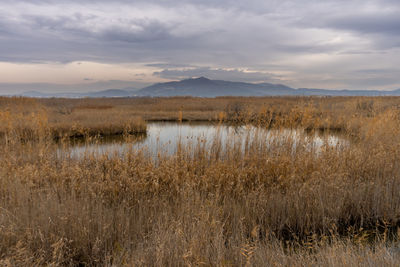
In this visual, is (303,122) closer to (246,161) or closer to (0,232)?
(246,161)

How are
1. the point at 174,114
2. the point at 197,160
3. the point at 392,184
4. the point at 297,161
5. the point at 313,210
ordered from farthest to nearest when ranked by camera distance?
the point at 174,114 → the point at 197,160 → the point at 297,161 → the point at 392,184 → the point at 313,210

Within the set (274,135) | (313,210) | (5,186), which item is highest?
(274,135)

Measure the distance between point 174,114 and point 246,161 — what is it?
16.7m

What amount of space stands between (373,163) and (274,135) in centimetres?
237

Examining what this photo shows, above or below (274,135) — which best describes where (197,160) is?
below

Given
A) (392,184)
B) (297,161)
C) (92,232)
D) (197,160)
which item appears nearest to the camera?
(92,232)

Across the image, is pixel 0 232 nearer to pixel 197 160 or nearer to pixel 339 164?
pixel 197 160

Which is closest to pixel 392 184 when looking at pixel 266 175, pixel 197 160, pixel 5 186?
pixel 266 175

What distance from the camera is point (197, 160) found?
6.31 meters

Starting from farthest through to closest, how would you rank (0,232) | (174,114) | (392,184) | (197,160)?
1. (174,114)
2. (197,160)
3. (392,184)
4. (0,232)

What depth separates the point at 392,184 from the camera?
5043 millimetres

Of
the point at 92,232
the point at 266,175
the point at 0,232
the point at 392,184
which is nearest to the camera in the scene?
the point at 0,232

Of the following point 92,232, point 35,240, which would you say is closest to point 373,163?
point 92,232

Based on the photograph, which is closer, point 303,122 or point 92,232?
point 92,232
